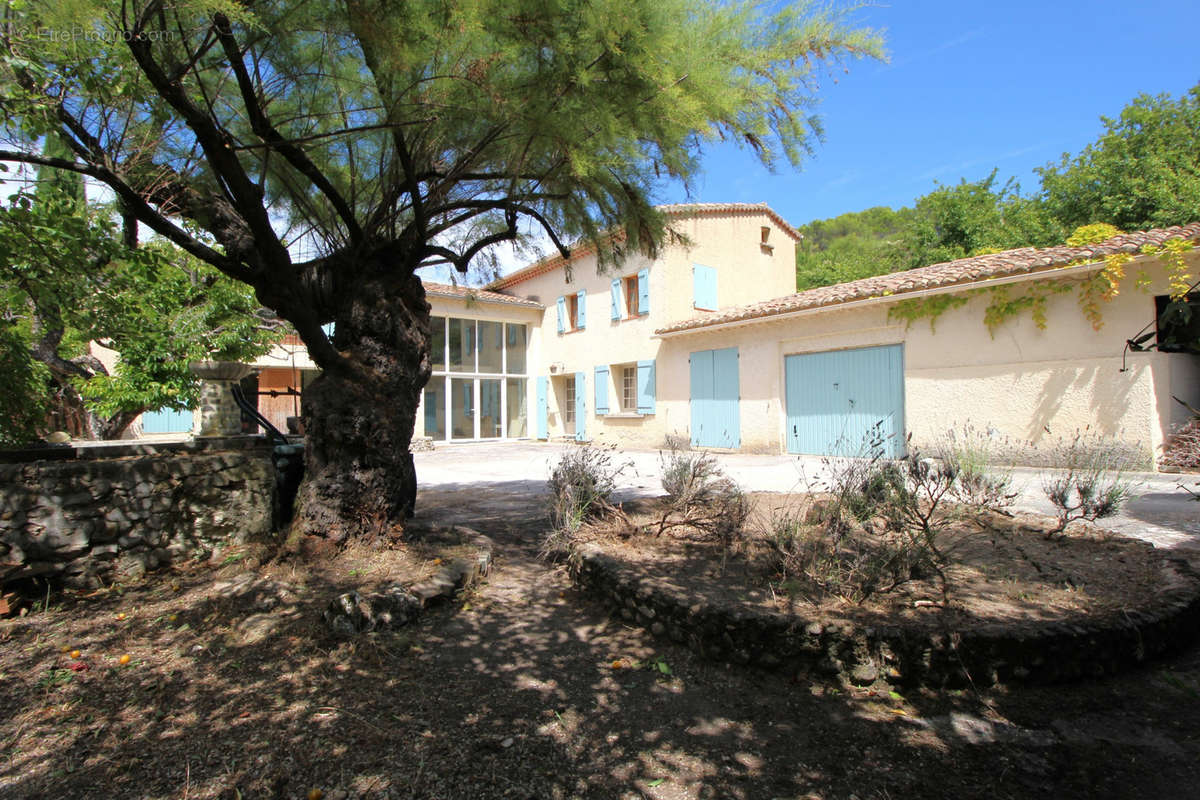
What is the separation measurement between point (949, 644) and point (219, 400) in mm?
5640

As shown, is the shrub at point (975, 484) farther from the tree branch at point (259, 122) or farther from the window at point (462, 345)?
the window at point (462, 345)

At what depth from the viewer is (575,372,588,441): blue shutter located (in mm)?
16897

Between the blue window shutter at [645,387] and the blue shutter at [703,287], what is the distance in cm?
194

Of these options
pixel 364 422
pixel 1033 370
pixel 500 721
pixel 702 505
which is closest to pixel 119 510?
pixel 364 422

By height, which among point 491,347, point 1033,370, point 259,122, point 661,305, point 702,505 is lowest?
point 702,505

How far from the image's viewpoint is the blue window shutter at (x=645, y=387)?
14883mm

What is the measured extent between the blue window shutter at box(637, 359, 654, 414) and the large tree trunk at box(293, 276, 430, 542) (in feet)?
34.7

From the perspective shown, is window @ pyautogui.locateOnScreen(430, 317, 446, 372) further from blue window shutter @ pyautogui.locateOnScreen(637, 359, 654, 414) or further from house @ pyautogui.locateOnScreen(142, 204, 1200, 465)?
blue window shutter @ pyautogui.locateOnScreen(637, 359, 654, 414)

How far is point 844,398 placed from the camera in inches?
424

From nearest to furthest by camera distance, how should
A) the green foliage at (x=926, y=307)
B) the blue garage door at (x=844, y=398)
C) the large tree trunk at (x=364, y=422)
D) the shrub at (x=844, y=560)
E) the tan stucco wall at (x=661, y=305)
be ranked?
the shrub at (x=844, y=560), the large tree trunk at (x=364, y=422), the green foliage at (x=926, y=307), the blue garage door at (x=844, y=398), the tan stucco wall at (x=661, y=305)

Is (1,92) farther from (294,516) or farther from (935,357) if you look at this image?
(935,357)

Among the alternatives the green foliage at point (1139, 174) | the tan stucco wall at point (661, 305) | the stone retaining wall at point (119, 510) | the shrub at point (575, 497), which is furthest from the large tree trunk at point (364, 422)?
the green foliage at point (1139, 174)

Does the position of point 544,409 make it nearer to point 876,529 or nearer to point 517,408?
point 517,408

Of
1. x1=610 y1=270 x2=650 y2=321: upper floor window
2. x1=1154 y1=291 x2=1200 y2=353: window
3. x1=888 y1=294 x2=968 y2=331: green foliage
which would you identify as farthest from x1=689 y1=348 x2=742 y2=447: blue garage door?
x1=1154 y1=291 x2=1200 y2=353: window
